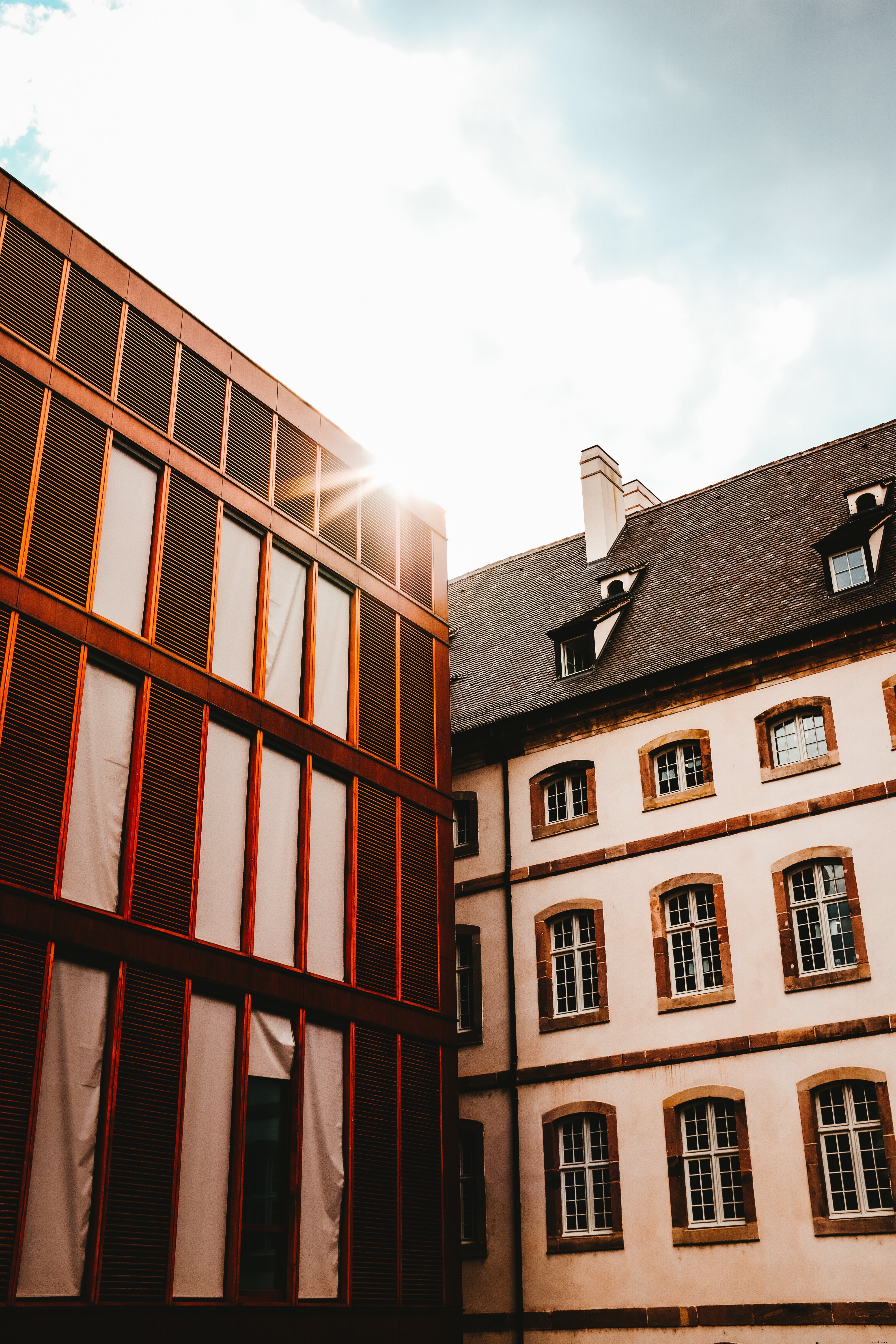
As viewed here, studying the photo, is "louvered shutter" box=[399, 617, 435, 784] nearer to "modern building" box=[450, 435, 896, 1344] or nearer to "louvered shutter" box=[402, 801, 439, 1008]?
"louvered shutter" box=[402, 801, 439, 1008]

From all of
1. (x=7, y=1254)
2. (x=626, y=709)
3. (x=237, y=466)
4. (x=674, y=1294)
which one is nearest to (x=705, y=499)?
(x=626, y=709)

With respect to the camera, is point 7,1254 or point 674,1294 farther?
point 674,1294

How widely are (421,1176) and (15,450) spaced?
11672 millimetres

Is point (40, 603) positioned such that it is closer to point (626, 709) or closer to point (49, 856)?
point (49, 856)

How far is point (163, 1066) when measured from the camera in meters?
15.4

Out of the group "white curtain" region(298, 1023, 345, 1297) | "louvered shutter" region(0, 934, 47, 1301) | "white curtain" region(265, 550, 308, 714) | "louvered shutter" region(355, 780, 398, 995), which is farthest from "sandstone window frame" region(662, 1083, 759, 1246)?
"louvered shutter" region(0, 934, 47, 1301)

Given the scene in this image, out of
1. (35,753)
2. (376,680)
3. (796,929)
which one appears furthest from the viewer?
(796,929)

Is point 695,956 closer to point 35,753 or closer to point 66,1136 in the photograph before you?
point 66,1136

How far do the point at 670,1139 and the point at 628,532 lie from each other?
15956mm

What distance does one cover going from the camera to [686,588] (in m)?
28.4

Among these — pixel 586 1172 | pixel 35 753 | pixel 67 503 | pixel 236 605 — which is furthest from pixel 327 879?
pixel 586 1172

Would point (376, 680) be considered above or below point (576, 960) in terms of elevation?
above

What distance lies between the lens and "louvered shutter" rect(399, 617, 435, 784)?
72.4 ft

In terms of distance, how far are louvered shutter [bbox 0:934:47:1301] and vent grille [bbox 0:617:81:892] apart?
2.61 ft
